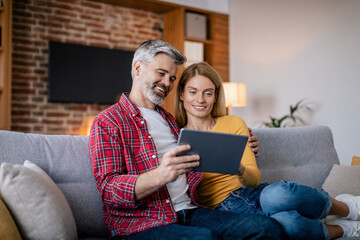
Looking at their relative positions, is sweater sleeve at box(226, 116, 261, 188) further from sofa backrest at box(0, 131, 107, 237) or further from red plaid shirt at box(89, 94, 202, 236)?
sofa backrest at box(0, 131, 107, 237)

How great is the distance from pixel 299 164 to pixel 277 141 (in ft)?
0.72

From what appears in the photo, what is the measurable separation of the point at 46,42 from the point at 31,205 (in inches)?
137

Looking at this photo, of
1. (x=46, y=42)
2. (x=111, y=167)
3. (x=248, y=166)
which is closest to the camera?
(x=111, y=167)

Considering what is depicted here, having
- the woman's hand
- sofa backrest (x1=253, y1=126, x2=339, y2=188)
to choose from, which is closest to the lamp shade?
sofa backrest (x1=253, y1=126, x2=339, y2=188)

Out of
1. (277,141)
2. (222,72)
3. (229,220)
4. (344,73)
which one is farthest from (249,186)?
(222,72)

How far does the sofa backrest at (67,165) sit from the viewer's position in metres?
1.59

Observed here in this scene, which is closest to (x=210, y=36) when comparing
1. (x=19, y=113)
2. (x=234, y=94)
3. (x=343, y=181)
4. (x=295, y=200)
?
(x=234, y=94)

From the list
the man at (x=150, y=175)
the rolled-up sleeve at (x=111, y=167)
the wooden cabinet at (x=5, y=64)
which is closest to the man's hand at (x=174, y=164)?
the man at (x=150, y=175)

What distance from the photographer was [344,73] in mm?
3973

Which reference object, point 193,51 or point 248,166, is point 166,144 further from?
point 193,51

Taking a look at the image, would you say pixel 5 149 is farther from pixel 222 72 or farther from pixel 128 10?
pixel 222 72

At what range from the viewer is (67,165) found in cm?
167

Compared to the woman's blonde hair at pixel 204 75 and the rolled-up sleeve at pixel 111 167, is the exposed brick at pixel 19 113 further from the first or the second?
the rolled-up sleeve at pixel 111 167

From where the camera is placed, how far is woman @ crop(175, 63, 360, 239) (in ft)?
5.00
